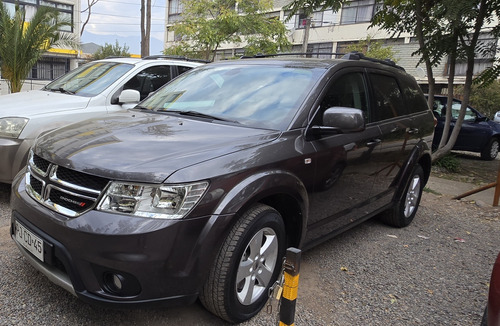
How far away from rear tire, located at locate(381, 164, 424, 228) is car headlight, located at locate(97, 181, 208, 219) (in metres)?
2.97

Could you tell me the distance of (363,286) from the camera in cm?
315

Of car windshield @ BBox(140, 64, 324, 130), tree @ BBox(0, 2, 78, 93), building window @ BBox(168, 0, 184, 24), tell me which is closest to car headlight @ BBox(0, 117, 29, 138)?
car windshield @ BBox(140, 64, 324, 130)

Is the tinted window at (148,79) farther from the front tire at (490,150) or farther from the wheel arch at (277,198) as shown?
the front tire at (490,150)

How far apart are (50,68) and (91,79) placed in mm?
35771

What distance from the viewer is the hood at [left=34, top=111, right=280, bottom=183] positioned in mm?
2094

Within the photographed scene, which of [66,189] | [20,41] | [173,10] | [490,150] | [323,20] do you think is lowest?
[490,150]

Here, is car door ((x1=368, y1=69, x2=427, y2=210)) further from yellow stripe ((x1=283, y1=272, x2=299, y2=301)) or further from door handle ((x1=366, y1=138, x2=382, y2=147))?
yellow stripe ((x1=283, y1=272, x2=299, y2=301))

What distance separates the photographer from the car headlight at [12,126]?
13.1 feet

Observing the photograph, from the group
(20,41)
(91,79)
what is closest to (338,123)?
(91,79)

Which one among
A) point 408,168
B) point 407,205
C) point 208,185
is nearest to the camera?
point 208,185

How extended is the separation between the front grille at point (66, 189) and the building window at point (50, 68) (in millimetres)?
36069

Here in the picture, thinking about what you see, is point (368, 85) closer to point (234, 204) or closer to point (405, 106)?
point (405, 106)

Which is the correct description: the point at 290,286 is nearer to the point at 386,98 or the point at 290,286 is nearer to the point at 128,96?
the point at 386,98

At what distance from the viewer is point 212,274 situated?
220 cm
